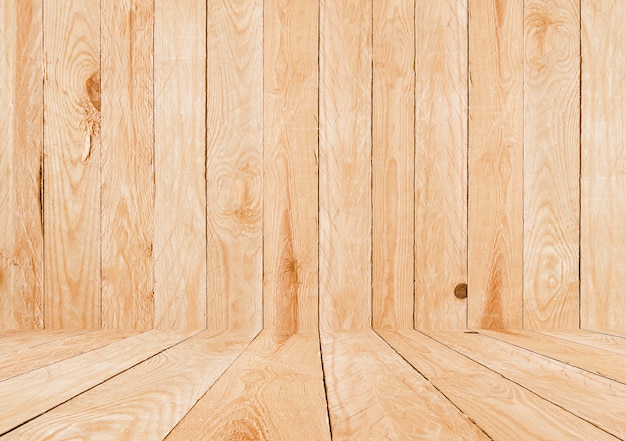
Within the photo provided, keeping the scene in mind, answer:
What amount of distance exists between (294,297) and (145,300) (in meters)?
0.38

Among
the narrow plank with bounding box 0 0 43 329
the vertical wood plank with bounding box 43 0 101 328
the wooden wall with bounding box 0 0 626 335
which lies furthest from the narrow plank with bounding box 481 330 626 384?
the narrow plank with bounding box 0 0 43 329

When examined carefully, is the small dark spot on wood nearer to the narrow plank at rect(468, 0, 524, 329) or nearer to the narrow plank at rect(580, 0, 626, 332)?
the narrow plank at rect(468, 0, 524, 329)

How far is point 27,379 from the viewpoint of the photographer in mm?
697

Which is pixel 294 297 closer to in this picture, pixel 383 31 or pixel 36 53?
pixel 383 31

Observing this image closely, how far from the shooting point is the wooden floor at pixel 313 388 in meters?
0.50

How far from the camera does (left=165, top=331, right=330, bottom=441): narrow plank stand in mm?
490

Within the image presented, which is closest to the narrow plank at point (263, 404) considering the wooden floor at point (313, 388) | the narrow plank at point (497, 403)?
the wooden floor at point (313, 388)

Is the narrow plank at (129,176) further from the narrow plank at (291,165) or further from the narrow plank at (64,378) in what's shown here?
the narrow plank at (291,165)

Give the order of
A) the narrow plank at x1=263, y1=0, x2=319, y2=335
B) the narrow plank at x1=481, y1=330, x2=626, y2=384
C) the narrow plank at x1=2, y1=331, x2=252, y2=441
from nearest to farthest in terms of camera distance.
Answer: the narrow plank at x1=2, y1=331, x2=252, y2=441, the narrow plank at x1=481, y1=330, x2=626, y2=384, the narrow plank at x1=263, y1=0, x2=319, y2=335

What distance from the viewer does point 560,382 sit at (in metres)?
0.69

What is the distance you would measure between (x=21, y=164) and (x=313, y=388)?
3.31ft

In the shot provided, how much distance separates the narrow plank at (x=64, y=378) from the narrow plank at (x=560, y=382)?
0.63 metres

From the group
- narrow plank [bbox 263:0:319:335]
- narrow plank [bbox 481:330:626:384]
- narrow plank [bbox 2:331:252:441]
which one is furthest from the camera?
narrow plank [bbox 263:0:319:335]

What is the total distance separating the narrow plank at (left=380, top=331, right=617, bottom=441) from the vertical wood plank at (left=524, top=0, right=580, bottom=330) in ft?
1.51
